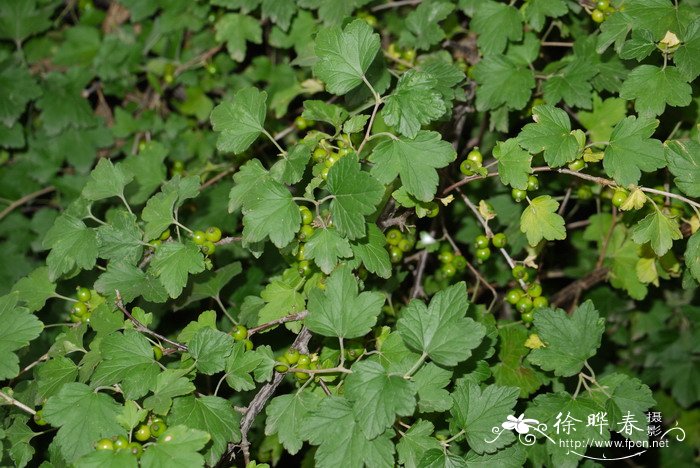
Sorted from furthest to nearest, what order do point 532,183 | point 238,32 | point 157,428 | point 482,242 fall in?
point 238,32 → point 482,242 → point 532,183 → point 157,428

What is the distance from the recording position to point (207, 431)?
1.81m

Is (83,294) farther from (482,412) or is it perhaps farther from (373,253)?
(482,412)

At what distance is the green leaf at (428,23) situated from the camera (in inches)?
104

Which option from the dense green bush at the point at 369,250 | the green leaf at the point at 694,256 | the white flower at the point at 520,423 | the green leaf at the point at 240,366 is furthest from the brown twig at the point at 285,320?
the green leaf at the point at 694,256

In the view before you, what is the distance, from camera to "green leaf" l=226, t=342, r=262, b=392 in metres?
1.89

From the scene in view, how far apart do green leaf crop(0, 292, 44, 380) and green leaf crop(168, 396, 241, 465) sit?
1.83 ft

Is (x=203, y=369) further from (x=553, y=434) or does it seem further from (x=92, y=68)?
(x=92, y=68)

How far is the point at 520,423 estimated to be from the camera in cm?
202

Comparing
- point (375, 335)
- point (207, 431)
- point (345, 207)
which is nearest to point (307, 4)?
point (345, 207)

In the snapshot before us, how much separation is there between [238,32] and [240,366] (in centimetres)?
184

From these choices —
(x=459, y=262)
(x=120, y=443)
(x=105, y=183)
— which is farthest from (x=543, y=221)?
(x=105, y=183)

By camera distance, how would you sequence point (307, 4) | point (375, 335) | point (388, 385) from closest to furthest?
point (388, 385) → point (375, 335) → point (307, 4)

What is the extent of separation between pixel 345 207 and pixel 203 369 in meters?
0.64

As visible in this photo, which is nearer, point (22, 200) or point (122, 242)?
point (122, 242)
